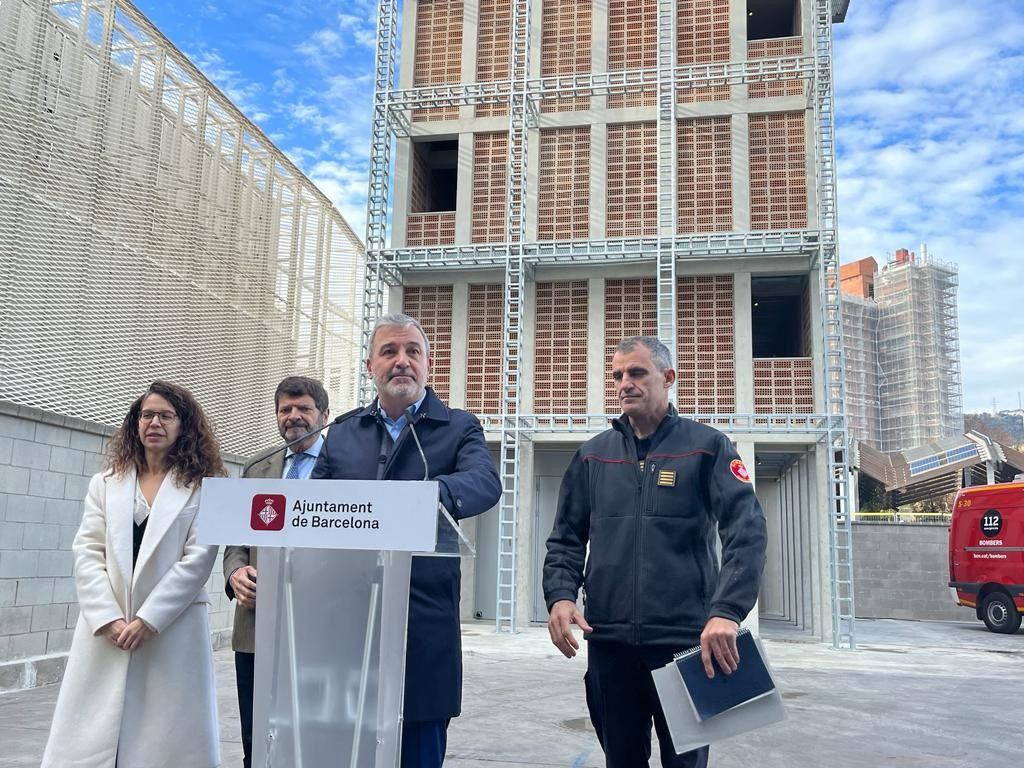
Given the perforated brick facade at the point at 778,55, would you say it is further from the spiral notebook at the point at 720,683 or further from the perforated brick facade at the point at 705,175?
the spiral notebook at the point at 720,683

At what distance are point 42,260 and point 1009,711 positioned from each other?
369 inches

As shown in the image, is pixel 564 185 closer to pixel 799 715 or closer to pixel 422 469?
pixel 799 715

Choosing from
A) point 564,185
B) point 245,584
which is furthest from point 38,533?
point 564,185

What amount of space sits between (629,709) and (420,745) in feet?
2.87

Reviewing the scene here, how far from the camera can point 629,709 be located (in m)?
2.92

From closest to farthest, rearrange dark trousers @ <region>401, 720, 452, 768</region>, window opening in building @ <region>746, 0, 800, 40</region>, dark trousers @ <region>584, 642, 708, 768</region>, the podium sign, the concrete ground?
the podium sign, dark trousers @ <region>401, 720, 452, 768</region>, dark trousers @ <region>584, 642, 708, 768</region>, the concrete ground, window opening in building @ <region>746, 0, 800, 40</region>

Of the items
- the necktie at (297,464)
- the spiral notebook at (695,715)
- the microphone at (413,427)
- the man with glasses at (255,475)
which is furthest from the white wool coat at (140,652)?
the spiral notebook at (695,715)

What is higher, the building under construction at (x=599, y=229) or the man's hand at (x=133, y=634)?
the building under construction at (x=599, y=229)

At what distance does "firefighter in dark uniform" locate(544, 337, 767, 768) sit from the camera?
9.23ft

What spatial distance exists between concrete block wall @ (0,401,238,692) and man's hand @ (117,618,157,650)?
16.9 feet

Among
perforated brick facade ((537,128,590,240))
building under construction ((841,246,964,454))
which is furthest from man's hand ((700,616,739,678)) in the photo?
building under construction ((841,246,964,454))

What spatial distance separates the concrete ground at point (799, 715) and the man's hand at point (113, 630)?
226 cm

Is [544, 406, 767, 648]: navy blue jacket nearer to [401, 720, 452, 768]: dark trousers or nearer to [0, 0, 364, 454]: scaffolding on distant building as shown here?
[401, 720, 452, 768]: dark trousers

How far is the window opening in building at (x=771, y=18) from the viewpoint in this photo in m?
17.6
